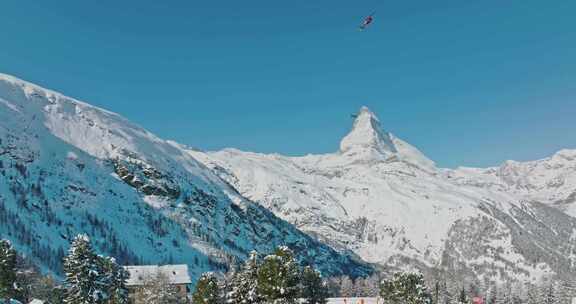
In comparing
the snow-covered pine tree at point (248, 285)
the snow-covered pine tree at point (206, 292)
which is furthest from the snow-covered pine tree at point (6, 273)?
the snow-covered pine tree at point (248, 285)

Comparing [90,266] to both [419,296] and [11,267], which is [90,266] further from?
[419,296]

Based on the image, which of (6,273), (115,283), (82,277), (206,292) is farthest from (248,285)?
(6,273)

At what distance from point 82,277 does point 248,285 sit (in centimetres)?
2231

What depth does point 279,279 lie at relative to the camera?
228 feet

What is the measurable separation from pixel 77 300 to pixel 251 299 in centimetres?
2282

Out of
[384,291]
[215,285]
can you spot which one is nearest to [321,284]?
[384,291]

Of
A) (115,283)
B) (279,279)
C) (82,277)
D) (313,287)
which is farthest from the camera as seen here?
(313,287)

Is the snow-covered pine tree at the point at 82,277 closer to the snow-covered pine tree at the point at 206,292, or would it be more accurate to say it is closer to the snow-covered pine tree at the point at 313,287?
the snow-covered pine tree at the point at 206,292

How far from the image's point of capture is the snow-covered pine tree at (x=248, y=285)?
76.1m

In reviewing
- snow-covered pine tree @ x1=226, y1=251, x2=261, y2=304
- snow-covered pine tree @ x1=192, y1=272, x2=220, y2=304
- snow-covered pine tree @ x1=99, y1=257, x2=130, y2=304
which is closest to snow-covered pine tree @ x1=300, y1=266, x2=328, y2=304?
snow-covered pine tree @ x1=226, y1=251, x2=261, y2=304

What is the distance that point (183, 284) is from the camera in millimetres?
193375

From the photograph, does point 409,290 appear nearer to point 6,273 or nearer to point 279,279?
point 279,279

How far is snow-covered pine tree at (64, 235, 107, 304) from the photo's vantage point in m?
75.9

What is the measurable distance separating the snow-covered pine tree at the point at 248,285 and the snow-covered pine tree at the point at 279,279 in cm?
496
